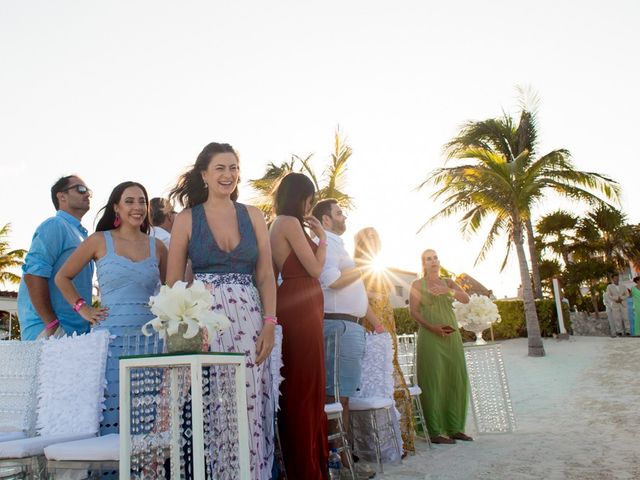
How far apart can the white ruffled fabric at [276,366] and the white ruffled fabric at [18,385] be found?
1.34 metres

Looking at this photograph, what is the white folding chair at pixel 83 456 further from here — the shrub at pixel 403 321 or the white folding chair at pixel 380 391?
the shrub at pixel 403 321

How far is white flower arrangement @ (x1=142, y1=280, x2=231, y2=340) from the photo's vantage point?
8.65 feet

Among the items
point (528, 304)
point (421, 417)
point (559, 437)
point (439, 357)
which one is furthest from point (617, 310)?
point (421, 417)

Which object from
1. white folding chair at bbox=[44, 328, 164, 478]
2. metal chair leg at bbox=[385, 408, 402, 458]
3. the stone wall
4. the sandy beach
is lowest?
the sandy beach

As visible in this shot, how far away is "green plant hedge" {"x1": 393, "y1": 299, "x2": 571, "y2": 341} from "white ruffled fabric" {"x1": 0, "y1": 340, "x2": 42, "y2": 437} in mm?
15940

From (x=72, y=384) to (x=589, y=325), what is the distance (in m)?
21.1

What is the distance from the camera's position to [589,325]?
68.7ft

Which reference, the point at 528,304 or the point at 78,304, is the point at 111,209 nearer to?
the point at 78,304

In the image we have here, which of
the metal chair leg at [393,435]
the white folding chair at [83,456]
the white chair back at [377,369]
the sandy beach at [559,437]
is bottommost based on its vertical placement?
the sandy beach at [559,437]

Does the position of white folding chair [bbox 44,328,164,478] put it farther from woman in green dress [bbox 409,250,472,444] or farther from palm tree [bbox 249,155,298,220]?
palm tree [bbox 249,155,298,220]

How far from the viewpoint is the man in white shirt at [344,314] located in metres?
4.62

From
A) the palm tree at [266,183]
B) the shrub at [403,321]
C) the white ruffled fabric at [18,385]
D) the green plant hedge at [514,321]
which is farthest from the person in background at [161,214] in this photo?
the shrub at [403,321]

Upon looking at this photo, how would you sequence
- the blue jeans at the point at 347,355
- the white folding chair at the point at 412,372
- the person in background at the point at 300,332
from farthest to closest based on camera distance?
the white folding chair at the point at 412,372 < the blue jeans at the point at 347,355 < the person in background at the point at 300,332

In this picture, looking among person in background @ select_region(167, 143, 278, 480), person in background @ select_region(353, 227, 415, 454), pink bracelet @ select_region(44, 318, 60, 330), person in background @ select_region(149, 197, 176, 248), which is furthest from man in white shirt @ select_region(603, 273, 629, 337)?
pink bracelet @ select_region(44, 318, 60, 330)
